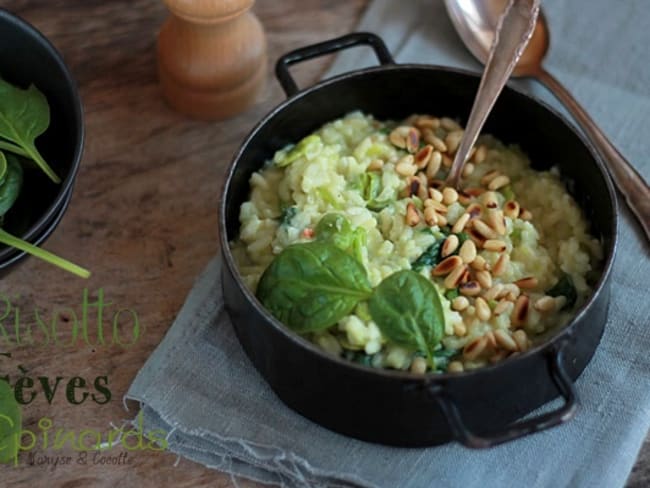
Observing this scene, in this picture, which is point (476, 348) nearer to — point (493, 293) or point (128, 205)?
point (493, 293)

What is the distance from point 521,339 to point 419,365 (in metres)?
0.17

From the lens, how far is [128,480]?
5.05ft

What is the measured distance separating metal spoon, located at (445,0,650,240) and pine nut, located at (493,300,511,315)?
443 mm

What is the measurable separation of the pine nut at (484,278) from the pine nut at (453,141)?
292mm

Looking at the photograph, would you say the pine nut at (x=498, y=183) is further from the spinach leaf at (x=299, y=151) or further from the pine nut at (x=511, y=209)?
the spinach leaf at (x=299, y=151)

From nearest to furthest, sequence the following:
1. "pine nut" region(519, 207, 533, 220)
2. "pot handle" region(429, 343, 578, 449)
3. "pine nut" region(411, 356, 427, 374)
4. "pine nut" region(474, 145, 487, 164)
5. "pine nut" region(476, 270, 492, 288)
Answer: "pot handle" region(429, 343, 578, 449), "pine nut" region(411, 356, 427, 374), "pine nut" region(476, 270, 492, 288), "pine nut" region(519, 207, 533, 220), "pine nut" region(474, 145, 487, 164)

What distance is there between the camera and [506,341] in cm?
146

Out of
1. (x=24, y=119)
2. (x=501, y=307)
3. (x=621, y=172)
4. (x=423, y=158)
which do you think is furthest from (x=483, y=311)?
(x=24, y=119)

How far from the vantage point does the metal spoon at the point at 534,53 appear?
5.97 ft

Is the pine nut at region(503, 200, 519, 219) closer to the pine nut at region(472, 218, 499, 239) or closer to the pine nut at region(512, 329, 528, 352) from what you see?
the pine nut at region(472, 218, 499, 239)

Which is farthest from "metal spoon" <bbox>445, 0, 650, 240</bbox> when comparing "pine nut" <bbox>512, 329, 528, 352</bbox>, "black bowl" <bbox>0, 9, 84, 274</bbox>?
"black bowl" <bbox>0, 9, 84, 274</bbox>

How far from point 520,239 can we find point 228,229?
488mm

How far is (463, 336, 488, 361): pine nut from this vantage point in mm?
1459

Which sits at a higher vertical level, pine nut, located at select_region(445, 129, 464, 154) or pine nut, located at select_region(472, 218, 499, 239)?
pine nut, located at select_region(445, 129, 464, 154)
